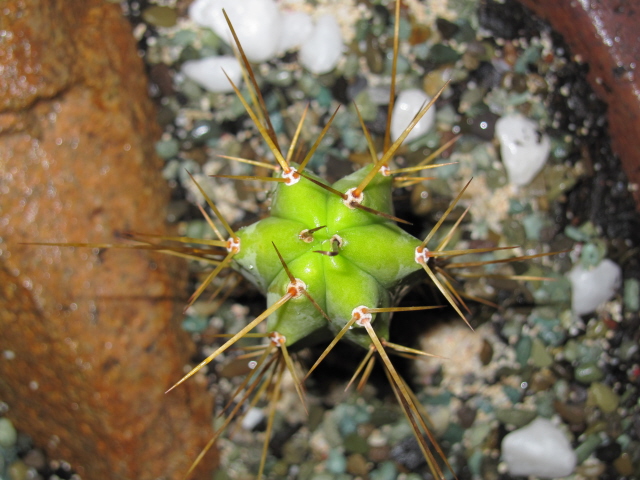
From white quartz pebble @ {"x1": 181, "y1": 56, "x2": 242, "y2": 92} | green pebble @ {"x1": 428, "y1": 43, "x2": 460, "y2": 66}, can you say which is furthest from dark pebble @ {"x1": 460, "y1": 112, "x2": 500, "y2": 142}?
white quartz pebble @ {"x1": 181, "y1": 56, "x2": 242, "y2": 92}

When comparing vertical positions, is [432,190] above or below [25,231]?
above

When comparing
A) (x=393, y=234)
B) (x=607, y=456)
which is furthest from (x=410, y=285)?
(x=607, y=456)

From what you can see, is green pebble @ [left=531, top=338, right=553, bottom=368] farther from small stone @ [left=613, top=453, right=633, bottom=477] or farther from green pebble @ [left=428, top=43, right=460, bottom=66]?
green pebble @ [left=428, top=43, right=460, bottom=66]

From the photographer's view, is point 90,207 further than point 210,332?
No

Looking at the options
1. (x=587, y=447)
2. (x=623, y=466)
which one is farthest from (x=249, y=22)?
(x=623, y=466)

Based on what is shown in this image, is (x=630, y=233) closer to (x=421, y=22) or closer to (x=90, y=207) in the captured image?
(x=421, y=22)

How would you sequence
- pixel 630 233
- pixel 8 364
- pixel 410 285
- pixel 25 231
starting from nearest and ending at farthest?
pixel 410 285 < pixel 25 231 < pixel 8 364 < pixel 630 233
